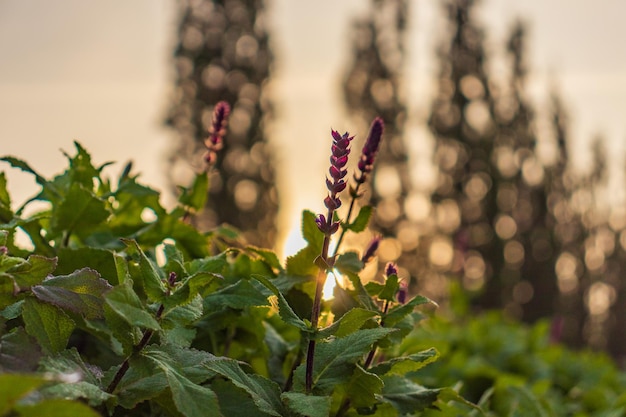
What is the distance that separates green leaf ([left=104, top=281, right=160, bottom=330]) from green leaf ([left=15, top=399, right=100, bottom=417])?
192 millimetres

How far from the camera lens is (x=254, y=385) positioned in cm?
118

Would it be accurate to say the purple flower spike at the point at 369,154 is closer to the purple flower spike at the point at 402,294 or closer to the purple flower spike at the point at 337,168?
the purple flower spike at the point at 337,168

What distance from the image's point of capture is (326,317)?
5.13ft

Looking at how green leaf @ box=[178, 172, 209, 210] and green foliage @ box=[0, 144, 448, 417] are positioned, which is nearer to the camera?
green foliage @ box=[0, 144, 448, 417]

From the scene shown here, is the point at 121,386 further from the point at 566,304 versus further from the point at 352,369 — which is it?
the point at 566,304

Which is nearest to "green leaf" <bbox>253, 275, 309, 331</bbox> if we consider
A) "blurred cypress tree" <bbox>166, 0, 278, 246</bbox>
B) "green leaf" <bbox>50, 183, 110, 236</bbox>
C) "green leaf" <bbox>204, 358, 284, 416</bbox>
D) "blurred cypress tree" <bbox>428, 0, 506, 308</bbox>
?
"green leaf" <bbox>204, 358, 284, 416</bbox>

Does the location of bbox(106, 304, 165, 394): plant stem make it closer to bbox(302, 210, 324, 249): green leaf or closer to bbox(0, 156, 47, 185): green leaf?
bbox(302, 210, 324, 249): green leaf

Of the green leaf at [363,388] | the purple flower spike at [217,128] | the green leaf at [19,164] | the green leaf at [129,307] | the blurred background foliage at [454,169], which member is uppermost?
the blurred background foliage at [454,169]

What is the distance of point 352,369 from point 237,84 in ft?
78.3

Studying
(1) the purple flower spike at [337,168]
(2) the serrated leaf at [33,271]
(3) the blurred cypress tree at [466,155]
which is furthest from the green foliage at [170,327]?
(3) the blurred cypress tree at [466,155]

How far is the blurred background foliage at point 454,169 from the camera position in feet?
77.6

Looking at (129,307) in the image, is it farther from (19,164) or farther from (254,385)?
(19,164)

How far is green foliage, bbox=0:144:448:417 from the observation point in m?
1.06

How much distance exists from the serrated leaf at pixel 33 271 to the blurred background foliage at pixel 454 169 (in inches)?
826
